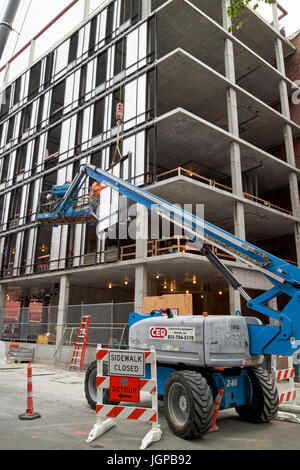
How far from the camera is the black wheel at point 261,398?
7.57 m

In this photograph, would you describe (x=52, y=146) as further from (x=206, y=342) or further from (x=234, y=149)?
(x=206, y=342)

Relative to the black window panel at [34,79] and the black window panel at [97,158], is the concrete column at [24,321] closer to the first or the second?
the black window panel at [97,158]

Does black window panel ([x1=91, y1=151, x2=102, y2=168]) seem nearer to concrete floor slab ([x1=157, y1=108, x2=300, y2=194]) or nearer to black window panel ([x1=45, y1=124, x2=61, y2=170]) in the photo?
concrete floor slab ([x1=157, y1=108, x2=300, y2=194])

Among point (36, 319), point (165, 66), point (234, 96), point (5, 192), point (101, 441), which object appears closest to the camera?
point (101, 441)

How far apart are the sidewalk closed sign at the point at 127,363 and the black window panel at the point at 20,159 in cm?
2763

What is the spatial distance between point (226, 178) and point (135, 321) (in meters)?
23.9

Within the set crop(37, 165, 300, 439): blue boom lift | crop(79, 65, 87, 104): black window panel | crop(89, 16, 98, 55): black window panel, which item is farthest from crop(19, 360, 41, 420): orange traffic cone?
crop(89, 16, 98, 55): black window panel

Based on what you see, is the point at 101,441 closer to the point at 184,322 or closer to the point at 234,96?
the point at 184,322

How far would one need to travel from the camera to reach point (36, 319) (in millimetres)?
25859

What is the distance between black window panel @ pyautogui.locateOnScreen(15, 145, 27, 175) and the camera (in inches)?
1228

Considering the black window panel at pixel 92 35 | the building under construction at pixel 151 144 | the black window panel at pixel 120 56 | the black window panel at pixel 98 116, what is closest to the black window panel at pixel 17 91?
the building under construction at pixel 151 144
